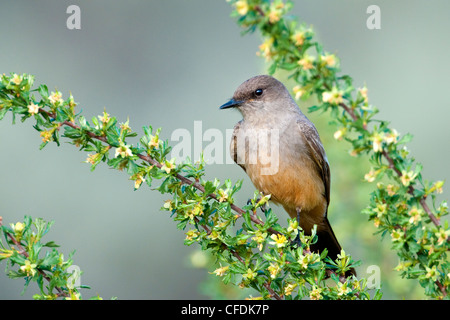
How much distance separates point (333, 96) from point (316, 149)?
8.98ft

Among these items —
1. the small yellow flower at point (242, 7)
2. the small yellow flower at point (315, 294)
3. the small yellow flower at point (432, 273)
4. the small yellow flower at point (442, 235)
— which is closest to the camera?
the small yellow flower at point (242, 7)

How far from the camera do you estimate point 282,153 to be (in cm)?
492

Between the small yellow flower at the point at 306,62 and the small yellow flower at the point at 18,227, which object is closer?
the small yellow flower at the point at 306,62

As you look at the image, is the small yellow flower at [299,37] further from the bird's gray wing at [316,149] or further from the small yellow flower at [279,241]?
the bird's gray wing at [316,149]

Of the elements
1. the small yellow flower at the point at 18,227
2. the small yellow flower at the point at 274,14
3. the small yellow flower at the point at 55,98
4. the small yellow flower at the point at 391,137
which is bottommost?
the small yellow flower at the point at 18,227

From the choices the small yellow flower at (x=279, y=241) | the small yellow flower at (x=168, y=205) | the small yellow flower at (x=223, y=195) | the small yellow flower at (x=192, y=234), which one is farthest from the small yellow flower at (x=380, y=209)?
the small yellow flower at (x=168, y=205)

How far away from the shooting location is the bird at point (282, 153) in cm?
493

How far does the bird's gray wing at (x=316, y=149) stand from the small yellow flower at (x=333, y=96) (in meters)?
2.67

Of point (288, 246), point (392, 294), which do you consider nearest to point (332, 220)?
point (392, 294)

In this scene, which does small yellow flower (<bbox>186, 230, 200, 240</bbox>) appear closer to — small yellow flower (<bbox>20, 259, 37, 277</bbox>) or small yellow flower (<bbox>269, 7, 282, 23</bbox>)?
small yellow flower (<bbox>20, 259, 37, 277</bbox>)

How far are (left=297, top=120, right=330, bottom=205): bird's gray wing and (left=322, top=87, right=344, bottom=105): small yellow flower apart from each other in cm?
267

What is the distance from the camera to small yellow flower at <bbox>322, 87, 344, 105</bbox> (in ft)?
7.62

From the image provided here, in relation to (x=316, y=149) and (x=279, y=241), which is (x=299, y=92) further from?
(x=316, y=149)

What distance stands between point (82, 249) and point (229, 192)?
3.98m
